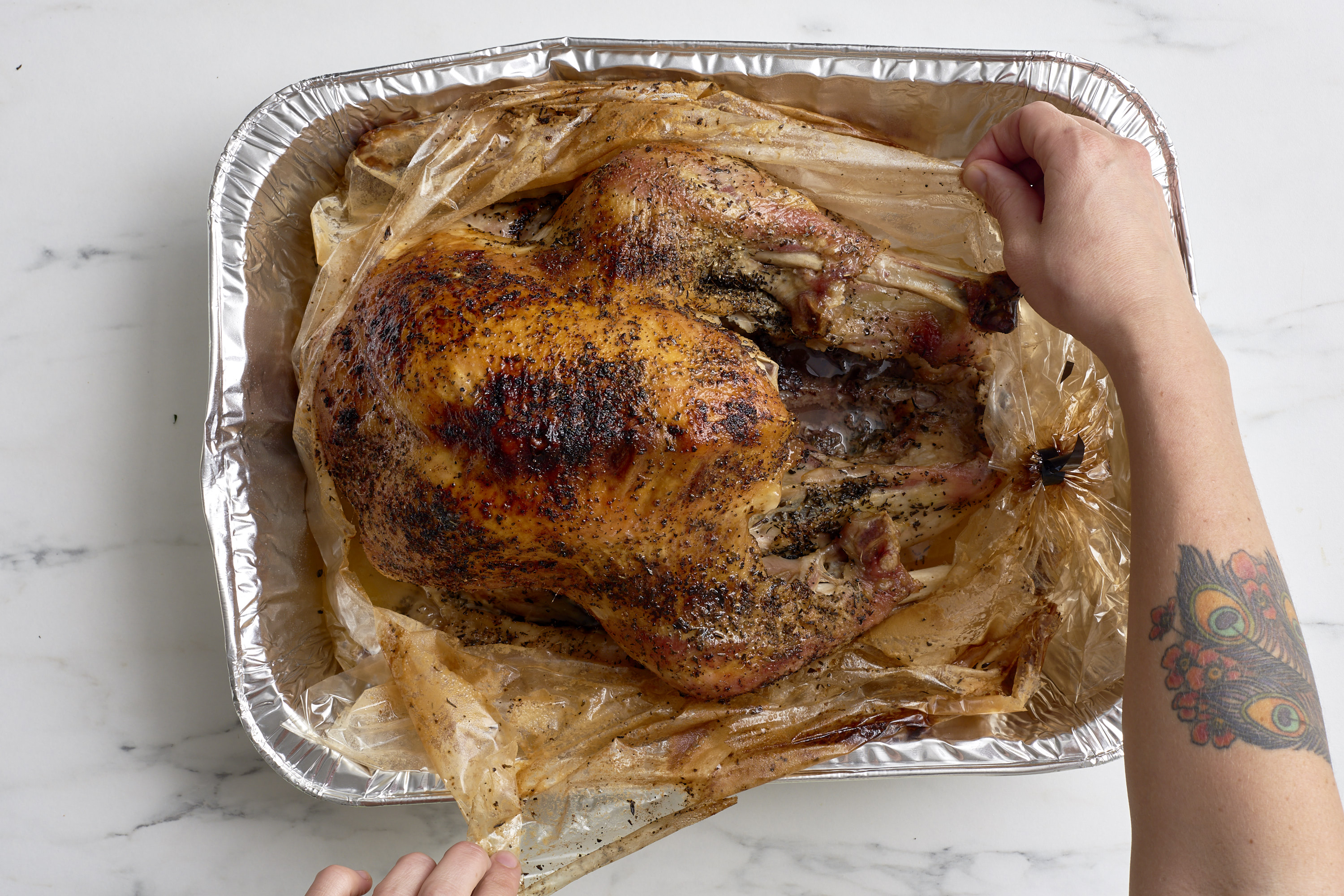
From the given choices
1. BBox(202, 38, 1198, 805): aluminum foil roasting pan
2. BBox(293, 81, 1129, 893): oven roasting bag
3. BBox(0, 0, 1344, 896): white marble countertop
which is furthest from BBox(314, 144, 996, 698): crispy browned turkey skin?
BBox(0, 0, 1344, 896): white marble countertop

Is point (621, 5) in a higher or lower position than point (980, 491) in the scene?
higher

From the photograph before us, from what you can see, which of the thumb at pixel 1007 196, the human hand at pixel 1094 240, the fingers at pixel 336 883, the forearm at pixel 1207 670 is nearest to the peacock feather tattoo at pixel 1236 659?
the forearm at pixel 1207 670

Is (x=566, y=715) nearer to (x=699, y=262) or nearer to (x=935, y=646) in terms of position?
(x=935, y=646)

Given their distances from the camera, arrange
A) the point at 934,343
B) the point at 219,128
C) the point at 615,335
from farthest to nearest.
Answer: the point at 219,128, the point at 934,343, the point at 615,335

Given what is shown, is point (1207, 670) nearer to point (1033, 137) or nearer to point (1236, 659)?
point (1236, 659)

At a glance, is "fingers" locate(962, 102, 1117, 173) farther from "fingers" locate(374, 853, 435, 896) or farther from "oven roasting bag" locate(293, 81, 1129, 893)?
"fingers" locate(374, 853, 435, 896)

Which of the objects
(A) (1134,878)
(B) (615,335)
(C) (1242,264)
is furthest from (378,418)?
(C) (1242,264)

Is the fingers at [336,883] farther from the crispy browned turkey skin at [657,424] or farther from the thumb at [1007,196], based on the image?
the thumb at [1007,196]
